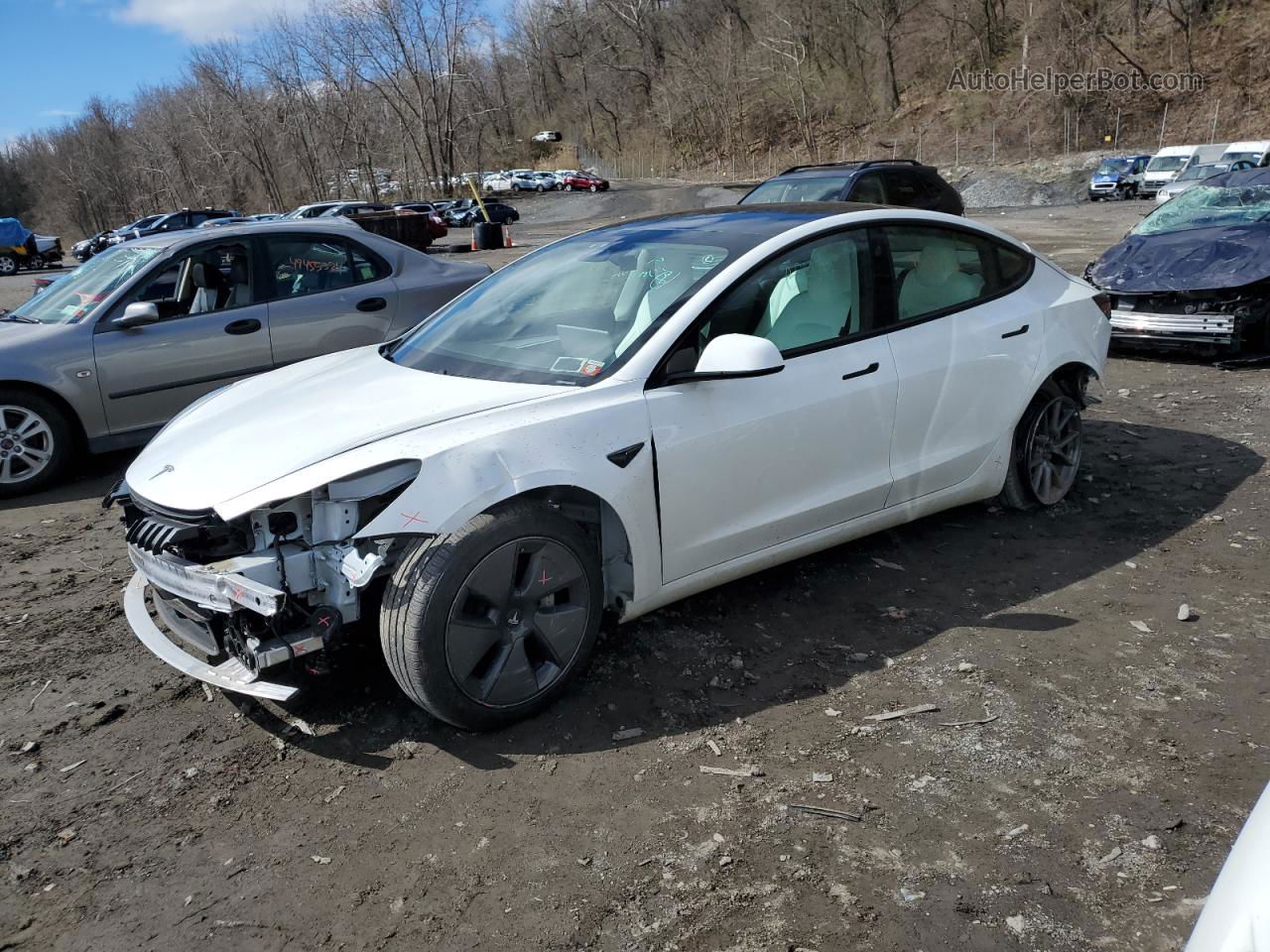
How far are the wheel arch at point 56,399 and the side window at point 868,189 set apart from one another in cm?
853

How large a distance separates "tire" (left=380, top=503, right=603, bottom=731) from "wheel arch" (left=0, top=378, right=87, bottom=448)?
4.60 metres

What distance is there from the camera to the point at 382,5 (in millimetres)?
56219

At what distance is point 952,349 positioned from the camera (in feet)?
14.1

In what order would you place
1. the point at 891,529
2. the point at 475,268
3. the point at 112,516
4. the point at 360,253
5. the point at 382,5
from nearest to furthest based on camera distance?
1. the point at 891,529
2. the point at 112,516
3. the point at 360,253
4. the point at 475,268
5. the point at 382,5

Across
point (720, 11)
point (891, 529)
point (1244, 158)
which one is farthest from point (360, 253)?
point (720, 11)

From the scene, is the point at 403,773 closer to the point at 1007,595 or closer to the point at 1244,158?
the point at 1007,595

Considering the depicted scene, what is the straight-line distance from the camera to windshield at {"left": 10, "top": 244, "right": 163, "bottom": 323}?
6.75m

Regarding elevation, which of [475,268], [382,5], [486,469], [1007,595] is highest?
[382,5]

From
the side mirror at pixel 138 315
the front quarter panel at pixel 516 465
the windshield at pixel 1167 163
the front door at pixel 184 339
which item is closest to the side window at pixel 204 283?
the front door at pixel 184 339

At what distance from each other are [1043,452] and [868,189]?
768 centimetres

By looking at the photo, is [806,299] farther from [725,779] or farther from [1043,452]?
[725,779]

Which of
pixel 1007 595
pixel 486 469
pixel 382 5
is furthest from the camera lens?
pixel 382 5

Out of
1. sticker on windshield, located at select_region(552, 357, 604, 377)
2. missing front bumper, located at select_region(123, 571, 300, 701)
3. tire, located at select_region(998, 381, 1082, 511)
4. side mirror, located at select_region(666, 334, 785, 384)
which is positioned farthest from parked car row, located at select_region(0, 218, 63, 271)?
side mirror, located at select_region(666, 334, 785, 384)

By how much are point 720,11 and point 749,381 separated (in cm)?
8895
